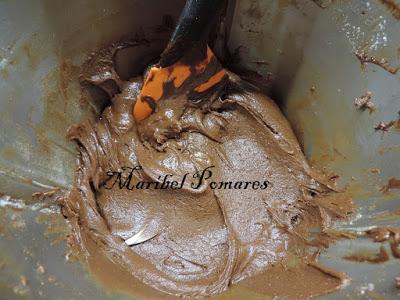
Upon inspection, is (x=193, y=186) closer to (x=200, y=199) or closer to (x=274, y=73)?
(x=200, y=199)

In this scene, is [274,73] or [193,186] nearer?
[193,186]

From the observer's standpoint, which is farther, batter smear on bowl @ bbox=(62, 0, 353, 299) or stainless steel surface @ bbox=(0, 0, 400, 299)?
batter smear on bowl @ bbox=(62, 0, 353, 299)

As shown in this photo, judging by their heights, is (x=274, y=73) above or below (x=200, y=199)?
above

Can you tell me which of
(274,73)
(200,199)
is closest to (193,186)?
(200,199)

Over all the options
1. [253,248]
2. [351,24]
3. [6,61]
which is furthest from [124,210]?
[351,24]
